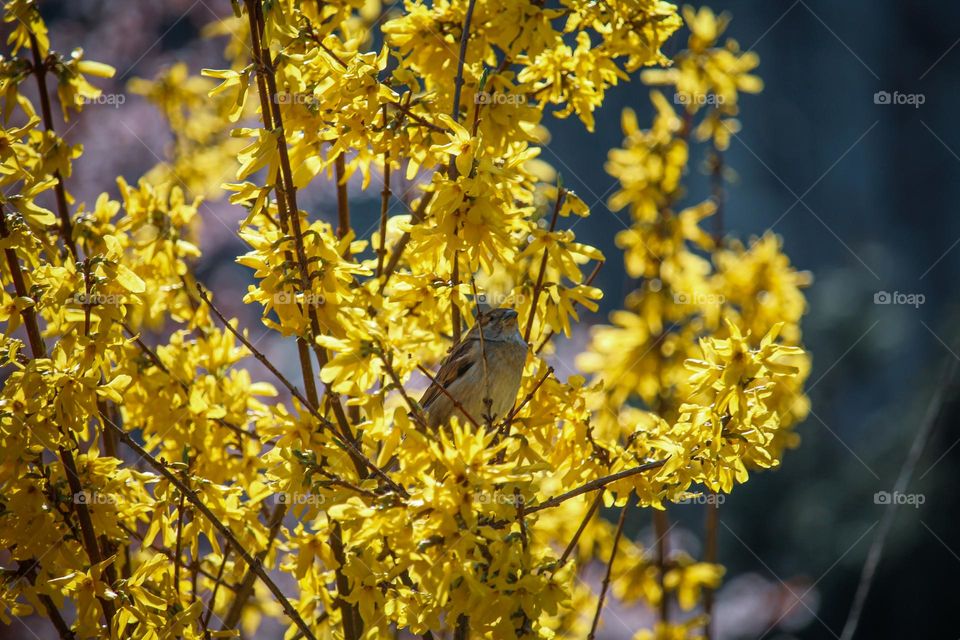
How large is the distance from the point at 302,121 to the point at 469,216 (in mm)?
453

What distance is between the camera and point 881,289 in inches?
286

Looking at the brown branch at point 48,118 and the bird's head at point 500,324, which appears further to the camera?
the bird's head at point 500,324

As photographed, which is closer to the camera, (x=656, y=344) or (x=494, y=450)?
(x=494, y=450)

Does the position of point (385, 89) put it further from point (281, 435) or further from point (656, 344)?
point (656, 344)

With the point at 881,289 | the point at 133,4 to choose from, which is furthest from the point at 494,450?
the point at 881,289

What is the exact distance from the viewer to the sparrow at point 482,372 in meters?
2.25

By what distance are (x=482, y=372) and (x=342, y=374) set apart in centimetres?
70

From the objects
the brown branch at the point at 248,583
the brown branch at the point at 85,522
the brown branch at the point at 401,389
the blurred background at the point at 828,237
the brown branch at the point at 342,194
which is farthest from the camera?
the blurred background at the point at 828,237

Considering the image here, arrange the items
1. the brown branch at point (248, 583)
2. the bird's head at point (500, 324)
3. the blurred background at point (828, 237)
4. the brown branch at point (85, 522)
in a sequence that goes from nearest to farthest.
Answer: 1. the brown branch at point (85, 522)
2. the brown branch at point (248, 583)
3. the bird's head at point (500, 324)
4. the blurred background at point (828, 237)

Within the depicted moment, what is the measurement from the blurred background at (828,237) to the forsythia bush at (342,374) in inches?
52.6

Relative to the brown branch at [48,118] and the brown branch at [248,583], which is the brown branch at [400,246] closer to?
the brown branch at [248,583]

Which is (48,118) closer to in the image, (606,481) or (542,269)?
(542,269)

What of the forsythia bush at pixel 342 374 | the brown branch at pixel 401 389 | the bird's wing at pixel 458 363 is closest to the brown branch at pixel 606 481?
the forsythia bush at pixel 342 374

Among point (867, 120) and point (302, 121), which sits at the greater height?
point (867, 120)
